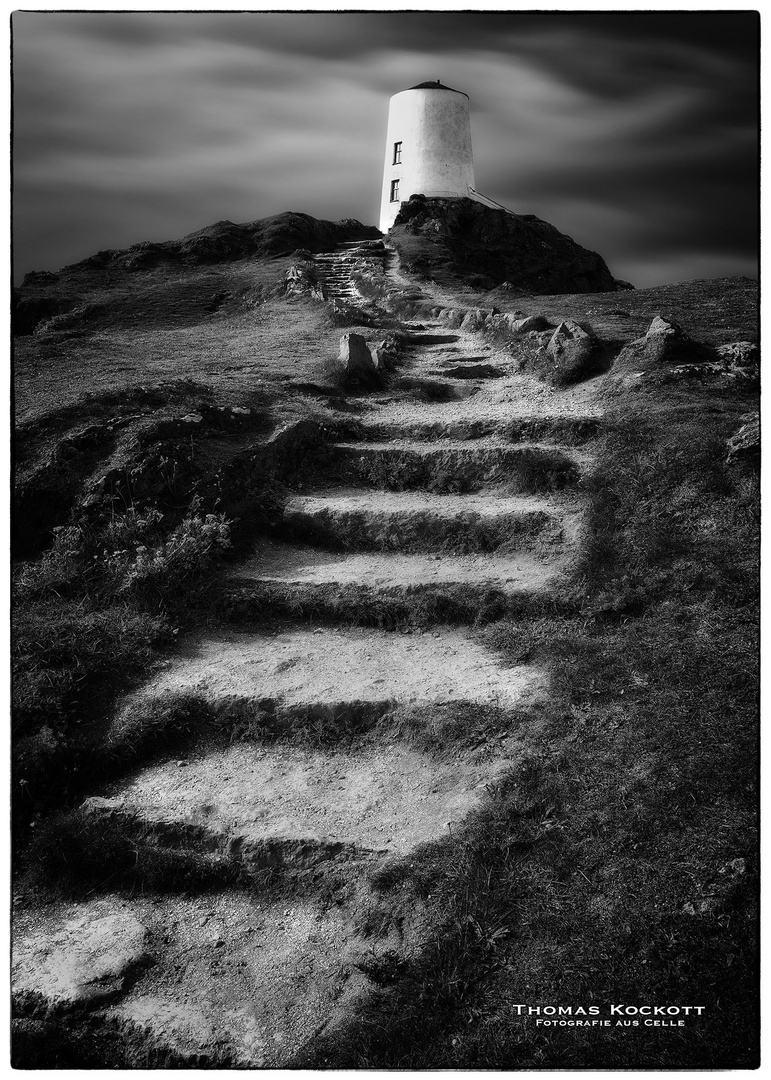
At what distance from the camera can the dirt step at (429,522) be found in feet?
22.8

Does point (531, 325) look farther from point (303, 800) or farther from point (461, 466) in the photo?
point (303, 800)

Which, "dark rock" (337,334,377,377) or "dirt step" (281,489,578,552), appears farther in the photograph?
"dark rock" (337,334,377,377)

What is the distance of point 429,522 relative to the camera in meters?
7.10

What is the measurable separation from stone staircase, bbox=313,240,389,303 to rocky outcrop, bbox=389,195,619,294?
89 centimetres

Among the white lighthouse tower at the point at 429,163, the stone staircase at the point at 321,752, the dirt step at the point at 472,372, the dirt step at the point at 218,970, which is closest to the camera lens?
the dirt step at the point at 218,970

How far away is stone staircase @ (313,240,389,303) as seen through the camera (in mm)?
20609

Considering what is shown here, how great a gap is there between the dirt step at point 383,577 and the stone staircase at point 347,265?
13.1m

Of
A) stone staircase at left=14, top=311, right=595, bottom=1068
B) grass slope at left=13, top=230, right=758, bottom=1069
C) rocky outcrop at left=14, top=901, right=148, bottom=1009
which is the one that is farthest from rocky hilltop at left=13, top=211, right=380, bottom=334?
rocky outcrop at left=14, top=901, right=148, bottom=1009

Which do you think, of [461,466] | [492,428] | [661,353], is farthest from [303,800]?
[661,353]

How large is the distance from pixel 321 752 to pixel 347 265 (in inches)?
848

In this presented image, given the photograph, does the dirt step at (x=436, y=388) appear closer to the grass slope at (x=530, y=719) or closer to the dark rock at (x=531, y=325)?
the grass slope at (x=530, y=719)

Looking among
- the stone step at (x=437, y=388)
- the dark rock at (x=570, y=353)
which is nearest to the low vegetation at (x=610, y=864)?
the dark rock at (x=570, y=353)

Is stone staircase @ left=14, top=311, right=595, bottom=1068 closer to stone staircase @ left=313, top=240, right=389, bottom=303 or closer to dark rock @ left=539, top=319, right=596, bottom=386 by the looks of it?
dark rock @ left=539, top=319, right=596, bottom=386

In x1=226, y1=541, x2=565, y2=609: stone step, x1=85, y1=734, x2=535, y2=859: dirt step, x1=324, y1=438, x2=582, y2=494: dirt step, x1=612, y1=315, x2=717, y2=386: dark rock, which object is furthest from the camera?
x1=612, y1=315, x2=717, y2=386: dark rock
